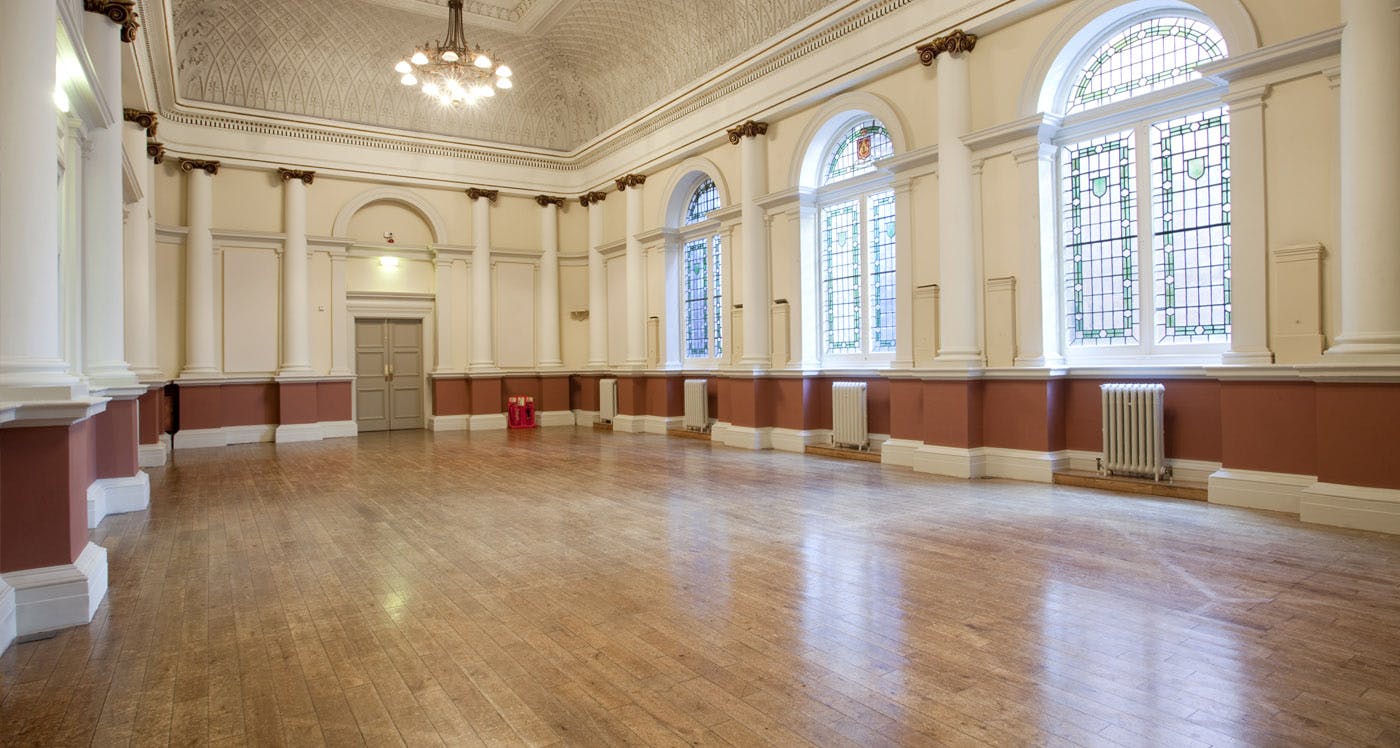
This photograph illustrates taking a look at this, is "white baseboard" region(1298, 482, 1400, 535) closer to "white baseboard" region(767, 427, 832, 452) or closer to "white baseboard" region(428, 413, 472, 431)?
"white baseboard" region(767, 427, 832, 452)

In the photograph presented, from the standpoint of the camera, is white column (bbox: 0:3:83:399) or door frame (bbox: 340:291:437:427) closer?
white column (bbox: 0:3:83:399)

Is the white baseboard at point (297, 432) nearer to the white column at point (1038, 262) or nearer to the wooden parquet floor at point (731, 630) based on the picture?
the wooden parquet floor at point (731, 630)

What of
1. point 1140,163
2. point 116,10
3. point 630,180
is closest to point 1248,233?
point 1140,163

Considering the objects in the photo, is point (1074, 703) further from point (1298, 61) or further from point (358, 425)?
point (358, 425)

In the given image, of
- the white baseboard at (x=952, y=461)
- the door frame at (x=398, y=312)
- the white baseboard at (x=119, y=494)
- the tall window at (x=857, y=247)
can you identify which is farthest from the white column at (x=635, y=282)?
the white baseboard at (x=119, y=494)

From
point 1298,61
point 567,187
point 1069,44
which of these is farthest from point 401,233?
point 1298,61

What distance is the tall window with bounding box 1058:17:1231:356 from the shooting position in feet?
21.5

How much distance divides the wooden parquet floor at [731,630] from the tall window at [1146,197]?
1.78 meters

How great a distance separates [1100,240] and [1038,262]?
0.59 metres

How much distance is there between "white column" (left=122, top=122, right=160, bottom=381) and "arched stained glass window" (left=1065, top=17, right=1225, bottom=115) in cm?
1066

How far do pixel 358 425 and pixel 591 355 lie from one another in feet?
15.0

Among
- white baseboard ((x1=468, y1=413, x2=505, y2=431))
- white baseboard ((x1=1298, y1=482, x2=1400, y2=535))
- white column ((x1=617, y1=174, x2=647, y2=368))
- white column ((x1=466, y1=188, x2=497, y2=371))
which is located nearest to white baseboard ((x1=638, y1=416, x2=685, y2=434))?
white column ((x1=617, y1=174, x2=647, y2=368))

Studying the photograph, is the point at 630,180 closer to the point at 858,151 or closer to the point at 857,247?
the point at 858,151

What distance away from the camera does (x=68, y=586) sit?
11.7 ft
